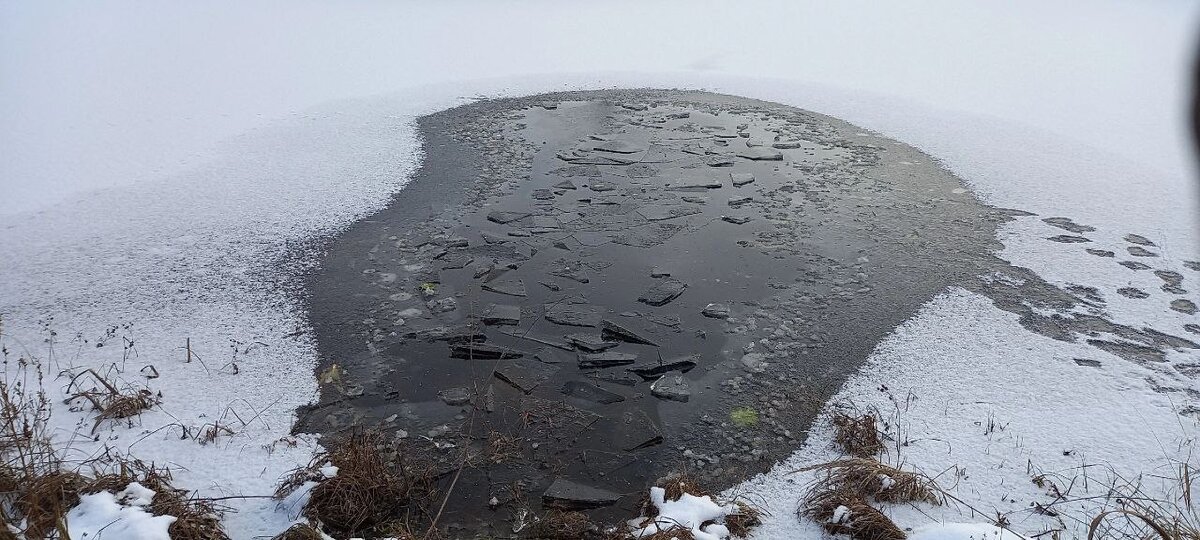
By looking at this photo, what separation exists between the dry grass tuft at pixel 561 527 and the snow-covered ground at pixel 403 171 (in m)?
0.79

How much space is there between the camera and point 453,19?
15789 mm

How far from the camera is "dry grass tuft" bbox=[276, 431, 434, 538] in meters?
3.25

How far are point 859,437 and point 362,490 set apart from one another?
244cm

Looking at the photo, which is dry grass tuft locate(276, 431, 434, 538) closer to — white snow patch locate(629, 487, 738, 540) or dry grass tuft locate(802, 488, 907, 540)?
white snow patch locate(629, 487, 738, 540)

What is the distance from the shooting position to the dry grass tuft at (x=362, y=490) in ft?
10.7

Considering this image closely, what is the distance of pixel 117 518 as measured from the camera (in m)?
3.05

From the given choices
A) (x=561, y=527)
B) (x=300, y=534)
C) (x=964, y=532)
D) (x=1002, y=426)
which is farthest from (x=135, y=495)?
(x=1002, y=426)

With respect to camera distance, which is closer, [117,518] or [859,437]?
[117,518]

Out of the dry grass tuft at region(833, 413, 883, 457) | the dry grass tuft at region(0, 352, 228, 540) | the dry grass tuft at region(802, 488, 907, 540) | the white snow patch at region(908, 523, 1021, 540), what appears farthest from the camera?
the dry grass tuft at region(833, 413, 883, 457)

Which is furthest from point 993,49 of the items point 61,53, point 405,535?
point 61,53

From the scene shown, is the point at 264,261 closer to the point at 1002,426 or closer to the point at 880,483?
the point at 880,483

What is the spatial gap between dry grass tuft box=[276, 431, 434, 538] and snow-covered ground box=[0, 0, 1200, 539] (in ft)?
0.62

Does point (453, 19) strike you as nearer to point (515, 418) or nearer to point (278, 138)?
point (278, 138)

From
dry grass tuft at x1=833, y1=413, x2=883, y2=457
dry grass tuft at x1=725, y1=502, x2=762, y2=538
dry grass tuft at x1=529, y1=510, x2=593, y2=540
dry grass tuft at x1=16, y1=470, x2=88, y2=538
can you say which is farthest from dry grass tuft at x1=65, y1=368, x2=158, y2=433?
dry grass tuft at x1=833, y1=413, x2=883, y2=457
